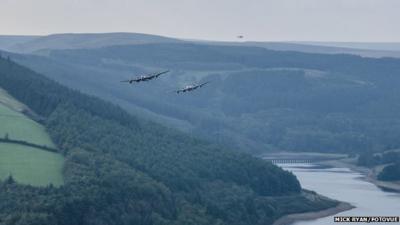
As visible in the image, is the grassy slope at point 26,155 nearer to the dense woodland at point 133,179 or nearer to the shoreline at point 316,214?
the dense woodland at point 133,179

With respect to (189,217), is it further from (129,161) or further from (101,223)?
(129,161)

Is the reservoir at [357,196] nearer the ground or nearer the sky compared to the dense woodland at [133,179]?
nearer the ground

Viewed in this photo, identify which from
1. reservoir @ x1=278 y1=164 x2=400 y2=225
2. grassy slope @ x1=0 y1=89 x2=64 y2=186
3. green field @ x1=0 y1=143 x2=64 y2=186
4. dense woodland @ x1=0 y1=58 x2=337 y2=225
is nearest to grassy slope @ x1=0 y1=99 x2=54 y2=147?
grassy slope @ x1=0 y1=89 x2=64 y2=186

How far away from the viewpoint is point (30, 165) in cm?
13688

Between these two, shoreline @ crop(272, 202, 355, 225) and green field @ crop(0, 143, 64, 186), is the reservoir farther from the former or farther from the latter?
green field @ crop(0, 143, 64, 186)

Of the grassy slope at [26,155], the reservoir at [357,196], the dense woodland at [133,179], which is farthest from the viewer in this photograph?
the reservoir at [357,196]

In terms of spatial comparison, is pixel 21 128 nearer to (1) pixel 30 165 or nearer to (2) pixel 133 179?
(1) pixel 30 165

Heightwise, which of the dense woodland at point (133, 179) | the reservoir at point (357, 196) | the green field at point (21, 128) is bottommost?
the reservoir at point (357, 196)

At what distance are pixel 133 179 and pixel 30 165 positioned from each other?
11.4 metres

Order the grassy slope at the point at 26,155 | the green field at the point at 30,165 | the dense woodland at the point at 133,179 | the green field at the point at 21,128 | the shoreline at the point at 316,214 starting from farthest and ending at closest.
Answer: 1. the shoreline at the point at 316,214
2. the green field at the point at 21,128
3. the grassy slope at the point at 26,155
4. the green field at the point at 30,165
5. the dense woodland at the point at 133,179

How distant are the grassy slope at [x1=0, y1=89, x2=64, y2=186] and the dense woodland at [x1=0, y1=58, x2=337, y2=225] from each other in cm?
155

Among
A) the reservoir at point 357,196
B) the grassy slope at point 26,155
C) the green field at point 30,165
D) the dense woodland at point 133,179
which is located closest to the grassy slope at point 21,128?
the grassy slope at point 26,155

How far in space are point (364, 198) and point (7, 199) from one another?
219 feet

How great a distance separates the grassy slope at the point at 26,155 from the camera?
132m
